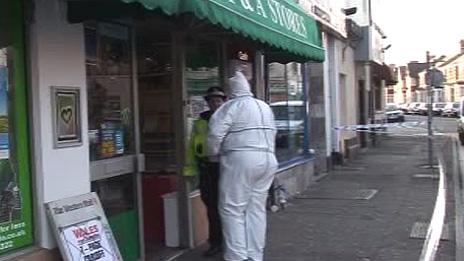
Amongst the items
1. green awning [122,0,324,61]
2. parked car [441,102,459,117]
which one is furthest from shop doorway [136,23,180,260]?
parked car [441,102,459,117]

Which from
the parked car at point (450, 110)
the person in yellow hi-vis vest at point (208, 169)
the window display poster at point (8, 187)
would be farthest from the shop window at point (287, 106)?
the parked car at point (450, 110)

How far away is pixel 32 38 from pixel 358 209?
21.8ft

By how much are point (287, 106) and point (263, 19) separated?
227 inches

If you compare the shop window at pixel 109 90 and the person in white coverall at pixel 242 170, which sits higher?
the shop window at pixel 109 90

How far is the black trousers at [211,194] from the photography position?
7.21 meters

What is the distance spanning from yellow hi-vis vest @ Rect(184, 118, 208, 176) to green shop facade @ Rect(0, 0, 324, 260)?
18.7 inches

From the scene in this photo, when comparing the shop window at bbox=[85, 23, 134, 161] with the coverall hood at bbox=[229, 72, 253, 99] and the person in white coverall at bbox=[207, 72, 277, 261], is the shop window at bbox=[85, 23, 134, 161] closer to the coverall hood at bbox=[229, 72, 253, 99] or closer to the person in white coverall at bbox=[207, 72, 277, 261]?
the person in white coverall at bbox=[207, 72, 277, 261]

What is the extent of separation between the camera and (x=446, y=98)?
9012 cm

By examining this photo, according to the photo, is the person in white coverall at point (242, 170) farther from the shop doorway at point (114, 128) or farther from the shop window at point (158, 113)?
the shop window at point (158, 113)

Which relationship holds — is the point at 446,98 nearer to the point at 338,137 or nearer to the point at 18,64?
the point at 338,137

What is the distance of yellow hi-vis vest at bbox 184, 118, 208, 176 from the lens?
7.16 metres

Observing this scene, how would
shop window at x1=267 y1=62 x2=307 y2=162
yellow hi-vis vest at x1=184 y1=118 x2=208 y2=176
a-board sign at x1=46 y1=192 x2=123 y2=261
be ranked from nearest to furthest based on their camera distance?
1. a-board sign at x1=46 y1=192 x2=123 y2=261
2. yellow hi-vis vest at x1=184 y1=118 x2=208 y2=176
3. shop window at x1=267 y1=62 x2=307 y2=162

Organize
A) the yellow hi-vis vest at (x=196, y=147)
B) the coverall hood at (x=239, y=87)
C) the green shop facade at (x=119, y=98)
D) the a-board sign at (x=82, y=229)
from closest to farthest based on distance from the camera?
the green shop facade at (x=119, y=98)
the a-board sign at (x=82, y=229)
the coverall hood at (x=239, y=87)
the yellow hi-vis vest at (x=196, y=147)

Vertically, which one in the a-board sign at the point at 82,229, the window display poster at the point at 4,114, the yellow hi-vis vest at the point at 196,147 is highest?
the window display poster at the point at 4,114
